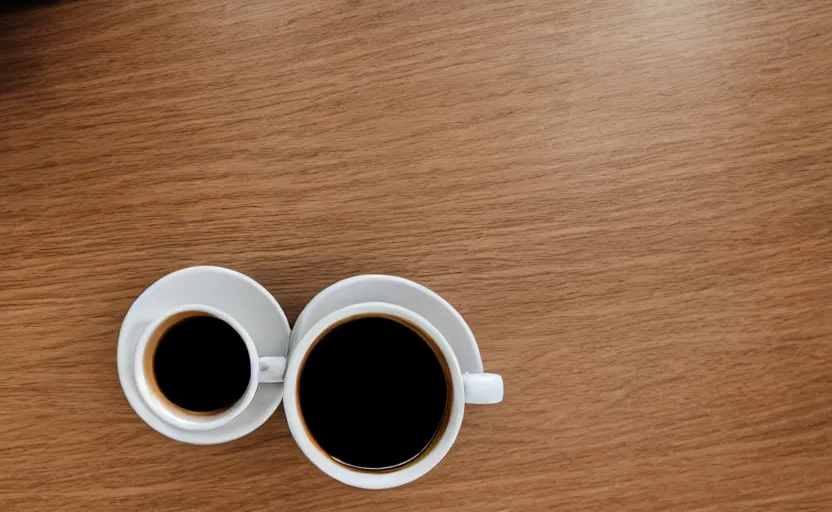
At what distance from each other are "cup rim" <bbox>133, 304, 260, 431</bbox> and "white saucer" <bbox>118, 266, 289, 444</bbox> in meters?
0.03

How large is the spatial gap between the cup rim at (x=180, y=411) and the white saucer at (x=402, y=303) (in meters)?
0.07

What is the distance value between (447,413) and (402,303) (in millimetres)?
98

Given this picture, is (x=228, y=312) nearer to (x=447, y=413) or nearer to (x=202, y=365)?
(x=202, y=365)

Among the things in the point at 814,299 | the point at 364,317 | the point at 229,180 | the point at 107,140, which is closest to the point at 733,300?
the point at 814,299

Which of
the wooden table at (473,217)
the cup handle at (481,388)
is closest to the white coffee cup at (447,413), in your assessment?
the cup handle at (481,388)

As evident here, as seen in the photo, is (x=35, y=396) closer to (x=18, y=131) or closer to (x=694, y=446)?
(x=18, y=131)

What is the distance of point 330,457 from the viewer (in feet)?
1.53

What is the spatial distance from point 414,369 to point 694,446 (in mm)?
277

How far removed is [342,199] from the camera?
1.83 ft

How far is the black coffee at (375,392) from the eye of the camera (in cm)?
49

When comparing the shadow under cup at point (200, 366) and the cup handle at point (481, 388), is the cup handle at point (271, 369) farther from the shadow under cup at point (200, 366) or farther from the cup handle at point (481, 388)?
the cup handle at point (481, 388)

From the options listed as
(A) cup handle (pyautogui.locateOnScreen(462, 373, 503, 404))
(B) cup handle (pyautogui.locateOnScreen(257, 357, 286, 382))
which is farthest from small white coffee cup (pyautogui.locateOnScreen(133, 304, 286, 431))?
(A) cup handle (pyautogui.locateOnScreen(462, 373, 503, 404))

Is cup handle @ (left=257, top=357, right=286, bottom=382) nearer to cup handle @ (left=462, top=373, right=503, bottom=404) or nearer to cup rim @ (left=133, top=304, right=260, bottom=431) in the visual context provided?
cup rim @ (left=133, top=304, right=260, bottom=431)

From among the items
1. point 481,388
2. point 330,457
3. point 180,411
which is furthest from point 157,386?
point 481,388
